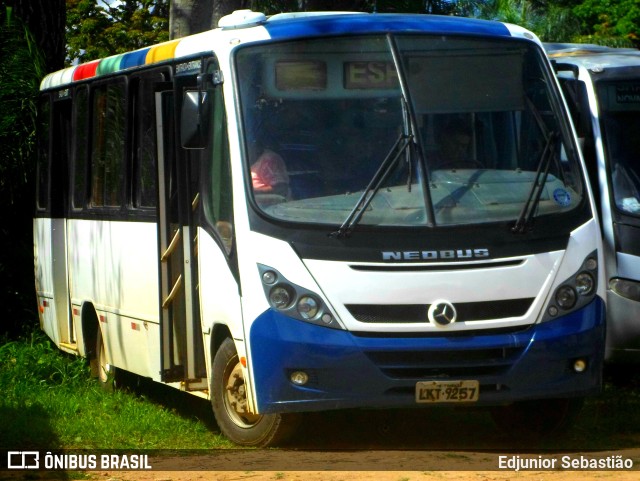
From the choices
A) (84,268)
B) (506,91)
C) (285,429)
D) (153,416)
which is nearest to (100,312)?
(84,268)

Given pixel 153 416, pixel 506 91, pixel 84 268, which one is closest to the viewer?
pixel 506 91

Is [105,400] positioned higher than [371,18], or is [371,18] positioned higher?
[371,18]

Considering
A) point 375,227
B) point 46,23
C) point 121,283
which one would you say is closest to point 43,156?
point 46,23

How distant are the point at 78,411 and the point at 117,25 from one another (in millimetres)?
26466

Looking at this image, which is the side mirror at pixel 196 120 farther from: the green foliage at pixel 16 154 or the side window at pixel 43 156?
the green foliage at pixel 16 154

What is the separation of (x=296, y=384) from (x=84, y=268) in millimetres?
4329

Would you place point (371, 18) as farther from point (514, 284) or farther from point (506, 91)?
point (514, 284)

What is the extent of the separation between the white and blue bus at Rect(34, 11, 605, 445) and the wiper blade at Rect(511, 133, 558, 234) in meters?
0.01

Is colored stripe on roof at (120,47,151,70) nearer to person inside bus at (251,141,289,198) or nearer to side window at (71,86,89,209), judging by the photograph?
Result: side window at (71,86,89,209)

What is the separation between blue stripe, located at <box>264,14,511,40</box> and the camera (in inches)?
346

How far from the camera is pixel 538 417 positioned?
9.25 metres

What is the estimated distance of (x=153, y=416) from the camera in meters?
10.2

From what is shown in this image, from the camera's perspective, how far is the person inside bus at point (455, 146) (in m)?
8.55

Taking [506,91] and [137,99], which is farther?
[137,99]
